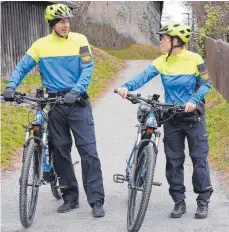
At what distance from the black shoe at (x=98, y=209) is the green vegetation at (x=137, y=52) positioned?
2548 centimetres

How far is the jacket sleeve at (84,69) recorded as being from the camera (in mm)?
6180

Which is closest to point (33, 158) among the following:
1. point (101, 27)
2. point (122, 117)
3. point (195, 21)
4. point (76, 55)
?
point (76, 55)

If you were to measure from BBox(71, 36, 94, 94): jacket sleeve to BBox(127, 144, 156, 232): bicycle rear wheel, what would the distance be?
2.70 ft

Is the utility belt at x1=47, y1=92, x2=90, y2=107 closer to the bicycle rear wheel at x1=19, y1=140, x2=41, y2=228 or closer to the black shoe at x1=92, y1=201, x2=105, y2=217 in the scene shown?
the bicycle rear wheel at x1=19, y1=140, x2=41, y2=228

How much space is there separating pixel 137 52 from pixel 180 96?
2826cm

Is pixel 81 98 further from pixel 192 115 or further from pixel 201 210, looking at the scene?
pixel 201 210

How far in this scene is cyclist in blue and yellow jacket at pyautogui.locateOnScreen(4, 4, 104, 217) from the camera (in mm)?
6332

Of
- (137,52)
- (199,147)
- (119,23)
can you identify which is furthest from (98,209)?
(119,23)

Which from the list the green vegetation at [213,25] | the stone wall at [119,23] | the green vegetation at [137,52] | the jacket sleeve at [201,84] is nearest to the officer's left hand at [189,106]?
the jacket sleeve at [201,84]

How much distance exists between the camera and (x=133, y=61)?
29.8 metres

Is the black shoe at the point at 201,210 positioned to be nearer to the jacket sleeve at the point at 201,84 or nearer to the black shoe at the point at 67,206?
the jacket sleeve at the point at 201,84

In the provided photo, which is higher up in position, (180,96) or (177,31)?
(177,31)

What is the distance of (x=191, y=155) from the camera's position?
6.33 meters

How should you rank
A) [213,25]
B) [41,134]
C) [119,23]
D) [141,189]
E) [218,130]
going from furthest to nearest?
1. [119,23]
2. [213,25]
3. [218,130]
4. [41,134]
5. [141,189]
